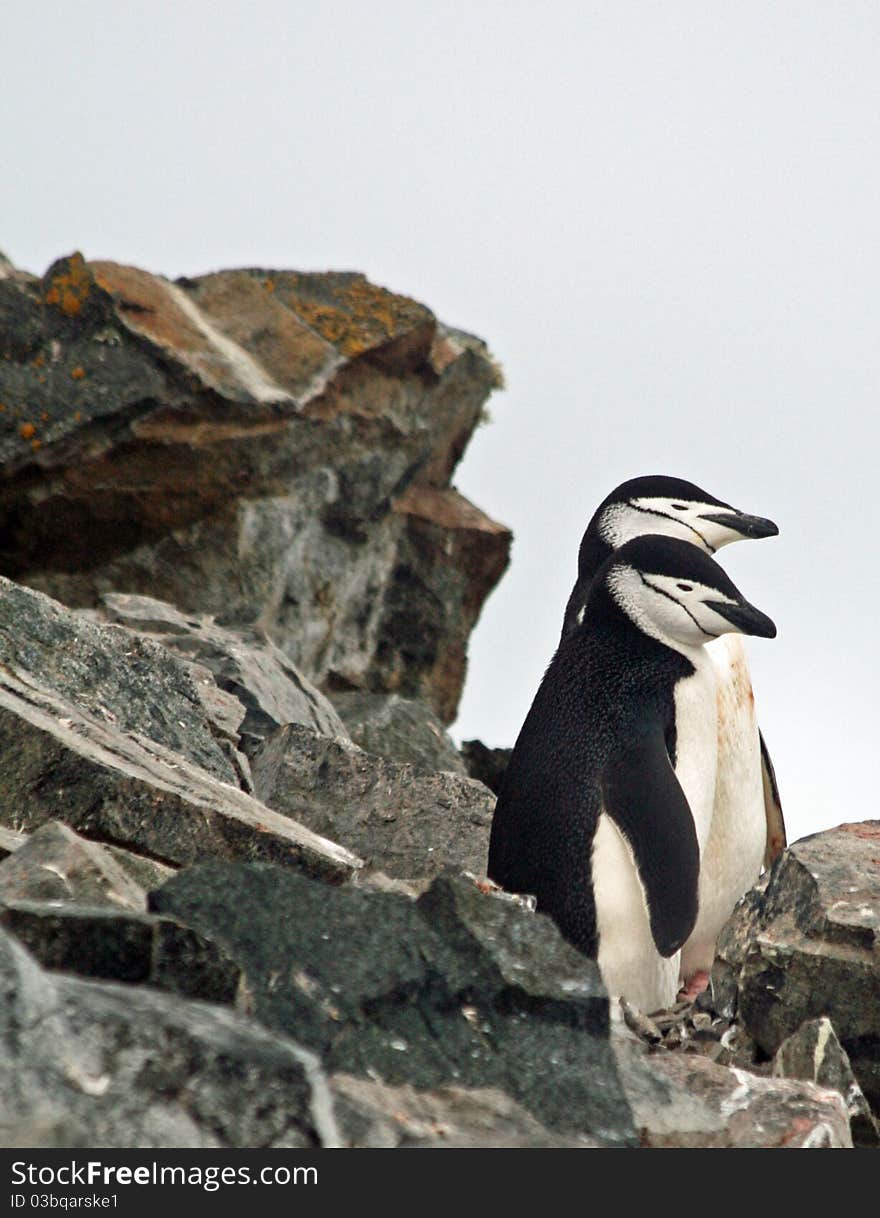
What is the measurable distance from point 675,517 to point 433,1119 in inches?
178

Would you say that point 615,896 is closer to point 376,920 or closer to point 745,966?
point 745,966

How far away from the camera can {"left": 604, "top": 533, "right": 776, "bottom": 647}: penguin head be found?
636 cm

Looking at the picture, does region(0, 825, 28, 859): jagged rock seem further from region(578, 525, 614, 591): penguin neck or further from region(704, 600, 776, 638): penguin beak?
region(578, 525, 614, 591): penguin neck

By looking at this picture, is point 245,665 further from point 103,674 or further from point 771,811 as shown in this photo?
point 771,811

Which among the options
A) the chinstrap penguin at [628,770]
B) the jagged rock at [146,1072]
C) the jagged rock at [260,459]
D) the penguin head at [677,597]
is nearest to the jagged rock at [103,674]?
the chinstrap penguin at [628,770]

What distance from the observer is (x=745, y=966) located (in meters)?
5.22

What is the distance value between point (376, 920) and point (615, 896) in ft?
7.33

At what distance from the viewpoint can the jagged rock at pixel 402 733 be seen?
355 inches

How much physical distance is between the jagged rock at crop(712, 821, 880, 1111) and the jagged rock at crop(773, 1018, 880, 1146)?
0.43 m

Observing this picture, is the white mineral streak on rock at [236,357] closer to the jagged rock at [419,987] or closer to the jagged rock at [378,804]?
the jagged rock at [378,804]

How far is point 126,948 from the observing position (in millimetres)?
3559

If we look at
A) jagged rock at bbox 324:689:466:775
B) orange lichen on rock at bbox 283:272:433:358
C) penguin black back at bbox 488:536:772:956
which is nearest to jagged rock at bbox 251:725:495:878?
penguin black back at bbox 488:536:772:956

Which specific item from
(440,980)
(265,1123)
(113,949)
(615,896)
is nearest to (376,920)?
(440,980)

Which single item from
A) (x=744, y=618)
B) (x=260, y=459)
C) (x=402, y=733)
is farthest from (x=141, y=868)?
(x=260, y=459)
